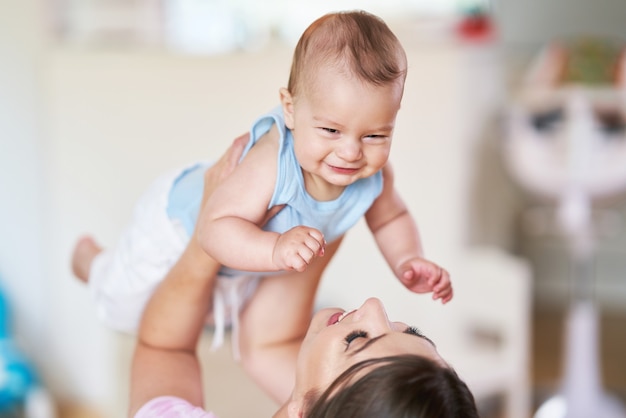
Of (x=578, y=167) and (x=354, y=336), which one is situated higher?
(x=354, y=336)

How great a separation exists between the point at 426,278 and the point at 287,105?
163 millimetres

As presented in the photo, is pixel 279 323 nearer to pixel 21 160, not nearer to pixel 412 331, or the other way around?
pixel 412 331

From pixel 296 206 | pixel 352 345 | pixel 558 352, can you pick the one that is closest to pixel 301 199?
pixel 296 206

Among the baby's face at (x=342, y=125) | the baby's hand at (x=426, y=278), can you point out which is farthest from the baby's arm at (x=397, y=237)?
the baby's face at (x=342, y=125)

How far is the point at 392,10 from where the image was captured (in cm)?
291

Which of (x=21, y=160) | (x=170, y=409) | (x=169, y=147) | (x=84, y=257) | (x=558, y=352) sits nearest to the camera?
(x=170, y=409)

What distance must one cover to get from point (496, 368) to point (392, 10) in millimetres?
1271

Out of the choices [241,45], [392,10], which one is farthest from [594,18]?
[241,45]

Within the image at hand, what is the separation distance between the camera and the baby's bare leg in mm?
703

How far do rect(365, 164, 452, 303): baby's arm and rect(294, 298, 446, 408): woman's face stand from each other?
9cm

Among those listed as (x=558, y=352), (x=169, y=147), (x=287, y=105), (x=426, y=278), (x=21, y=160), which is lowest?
(x=558, y=352)

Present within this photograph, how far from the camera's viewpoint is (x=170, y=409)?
63 cm

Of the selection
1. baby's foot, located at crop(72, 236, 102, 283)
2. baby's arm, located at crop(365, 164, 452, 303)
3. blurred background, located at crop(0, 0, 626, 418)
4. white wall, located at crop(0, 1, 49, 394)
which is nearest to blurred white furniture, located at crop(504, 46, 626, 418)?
blurred background, located at crop(0, 0, 626, 418)

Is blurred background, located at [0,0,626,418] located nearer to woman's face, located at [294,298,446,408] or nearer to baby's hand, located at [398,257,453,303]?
baby's hand, located at [398,257,453,303]
